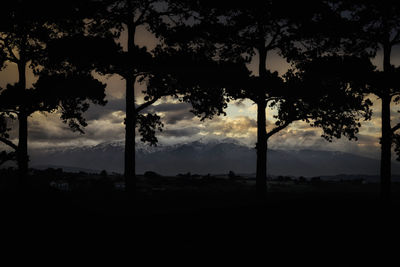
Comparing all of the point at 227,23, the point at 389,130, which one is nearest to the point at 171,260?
the point at 227,23

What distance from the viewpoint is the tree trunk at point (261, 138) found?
757 inches

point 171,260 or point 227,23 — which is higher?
point 227,23

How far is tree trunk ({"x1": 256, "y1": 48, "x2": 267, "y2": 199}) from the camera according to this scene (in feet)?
63.1

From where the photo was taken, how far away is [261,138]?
19.5 m

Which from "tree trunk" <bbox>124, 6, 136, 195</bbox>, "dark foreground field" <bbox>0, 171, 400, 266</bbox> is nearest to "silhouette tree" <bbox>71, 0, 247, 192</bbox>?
"tree trunk" <bbox>124, 6, 136, 195</bbox>

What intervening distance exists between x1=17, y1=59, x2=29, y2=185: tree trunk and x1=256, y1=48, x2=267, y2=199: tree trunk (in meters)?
13.2

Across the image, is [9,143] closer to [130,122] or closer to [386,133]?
[130,122]

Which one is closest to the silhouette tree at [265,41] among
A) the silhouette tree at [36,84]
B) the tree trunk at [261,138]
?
the tree trunk at [261,138]

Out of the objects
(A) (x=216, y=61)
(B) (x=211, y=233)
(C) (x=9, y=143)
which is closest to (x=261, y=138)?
(A) (x=216, y=61)

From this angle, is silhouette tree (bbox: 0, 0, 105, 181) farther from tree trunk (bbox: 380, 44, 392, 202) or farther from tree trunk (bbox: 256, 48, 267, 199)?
tree trunk (bbox: 380, 44, 392, 202)

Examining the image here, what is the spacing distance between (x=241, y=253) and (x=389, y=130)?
14588 mm

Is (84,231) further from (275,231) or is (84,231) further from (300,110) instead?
(300,110)

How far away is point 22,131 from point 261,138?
13884 mm

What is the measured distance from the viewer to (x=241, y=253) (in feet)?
24.4
